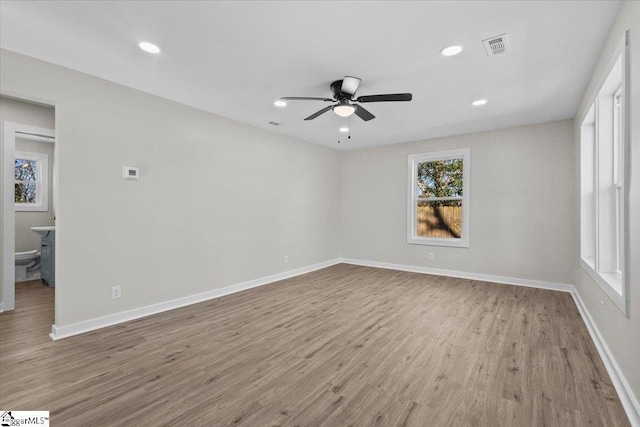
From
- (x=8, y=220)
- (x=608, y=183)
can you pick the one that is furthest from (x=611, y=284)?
(x=8, y=220)

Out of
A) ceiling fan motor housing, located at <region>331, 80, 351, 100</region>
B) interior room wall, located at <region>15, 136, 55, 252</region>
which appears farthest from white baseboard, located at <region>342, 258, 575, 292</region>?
interior room wall, located at <region>15, 136, 55, 252</region>

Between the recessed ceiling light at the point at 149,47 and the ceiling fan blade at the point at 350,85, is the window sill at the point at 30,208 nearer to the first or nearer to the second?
the recessed ceiling light at the point at 149,47

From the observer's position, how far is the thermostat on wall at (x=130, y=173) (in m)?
3.24

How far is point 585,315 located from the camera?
10.7 feet

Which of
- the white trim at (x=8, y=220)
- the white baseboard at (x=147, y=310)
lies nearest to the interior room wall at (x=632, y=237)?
the white baseboard at (x=147, y=310)

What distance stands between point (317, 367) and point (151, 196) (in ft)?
8.93

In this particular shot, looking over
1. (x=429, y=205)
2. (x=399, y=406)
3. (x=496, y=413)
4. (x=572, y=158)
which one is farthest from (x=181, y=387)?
(x=572, y=158)

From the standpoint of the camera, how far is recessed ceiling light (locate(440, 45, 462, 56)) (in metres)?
2.45

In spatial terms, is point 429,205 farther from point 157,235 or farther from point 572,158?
point 157,235

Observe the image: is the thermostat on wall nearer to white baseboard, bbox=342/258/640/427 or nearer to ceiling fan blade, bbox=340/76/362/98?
ceiling fan blade, bbox=340/76/362/98

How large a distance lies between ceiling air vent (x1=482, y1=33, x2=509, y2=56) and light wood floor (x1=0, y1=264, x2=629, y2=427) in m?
2.60

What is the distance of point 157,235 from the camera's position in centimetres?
354

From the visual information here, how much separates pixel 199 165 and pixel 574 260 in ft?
18.2

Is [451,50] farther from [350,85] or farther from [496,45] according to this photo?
[350,85]
